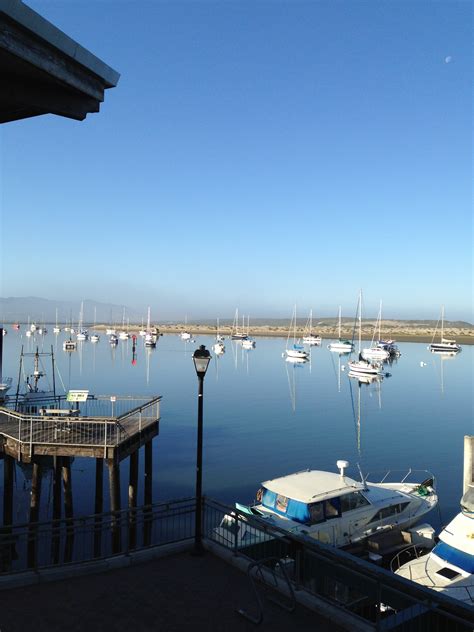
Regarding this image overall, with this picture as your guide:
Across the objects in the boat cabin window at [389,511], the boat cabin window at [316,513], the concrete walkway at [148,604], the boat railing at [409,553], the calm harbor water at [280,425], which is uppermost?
the concrete walkway at [148,604]

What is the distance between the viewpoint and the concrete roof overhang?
14.9ft

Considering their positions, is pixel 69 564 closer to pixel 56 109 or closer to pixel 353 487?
pixel 56 109

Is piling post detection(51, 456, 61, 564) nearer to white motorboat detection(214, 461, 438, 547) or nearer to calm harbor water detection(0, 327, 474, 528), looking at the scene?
calm harbor water detection(0, 327, 474, 528)

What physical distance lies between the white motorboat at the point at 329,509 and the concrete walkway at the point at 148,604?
8090 millimetres

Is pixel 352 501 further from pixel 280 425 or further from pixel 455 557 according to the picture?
pixel 280 425

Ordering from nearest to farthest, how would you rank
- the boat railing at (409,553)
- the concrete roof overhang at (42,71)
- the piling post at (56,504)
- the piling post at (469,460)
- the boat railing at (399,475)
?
1. the concrete roof overhang at (42,71)
2. the boat railing at (409,553)
3. the piling post at (56,504)
4. the piling post at (469,460)
5. the boat railing at (399,475)

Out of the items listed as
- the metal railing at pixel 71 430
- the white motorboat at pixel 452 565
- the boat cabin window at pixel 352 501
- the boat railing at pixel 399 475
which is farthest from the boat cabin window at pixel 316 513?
the boat railing at pixel 399 475

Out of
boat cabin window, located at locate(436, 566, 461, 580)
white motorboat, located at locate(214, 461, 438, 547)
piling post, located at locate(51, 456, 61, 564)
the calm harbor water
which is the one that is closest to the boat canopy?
white motorboat, located at locate(214, 461, 438, 547)

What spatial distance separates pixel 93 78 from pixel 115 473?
16.8 metres

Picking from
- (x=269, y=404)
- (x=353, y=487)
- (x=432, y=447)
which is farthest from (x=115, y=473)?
(x=269, y=404)

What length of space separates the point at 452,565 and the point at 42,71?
59.5ft

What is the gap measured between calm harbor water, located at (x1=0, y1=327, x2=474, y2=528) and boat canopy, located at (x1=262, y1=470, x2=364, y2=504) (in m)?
7.24

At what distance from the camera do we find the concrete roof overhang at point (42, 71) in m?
4.55

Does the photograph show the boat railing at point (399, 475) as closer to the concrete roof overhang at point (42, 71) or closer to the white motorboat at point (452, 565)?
the white motorboat at point (452, 565)
